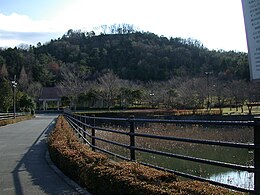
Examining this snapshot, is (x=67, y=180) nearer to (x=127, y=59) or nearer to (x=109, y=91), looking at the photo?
(x=109, y=91)

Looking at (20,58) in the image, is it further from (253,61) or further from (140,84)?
(253,61)

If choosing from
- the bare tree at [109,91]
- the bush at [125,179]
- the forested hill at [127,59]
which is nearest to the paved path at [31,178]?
the bush at [125,179]

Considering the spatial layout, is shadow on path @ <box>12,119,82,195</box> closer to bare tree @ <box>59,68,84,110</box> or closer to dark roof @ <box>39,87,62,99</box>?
bare tree @ <box>59,68,84,110</box>

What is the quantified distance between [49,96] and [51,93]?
1.02 m

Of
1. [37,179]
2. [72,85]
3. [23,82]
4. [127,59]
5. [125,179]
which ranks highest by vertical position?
[127,59]

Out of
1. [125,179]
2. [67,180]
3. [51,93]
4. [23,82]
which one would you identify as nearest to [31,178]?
Result: [67,180]

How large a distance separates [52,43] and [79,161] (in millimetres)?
121036

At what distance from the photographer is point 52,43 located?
124438mm

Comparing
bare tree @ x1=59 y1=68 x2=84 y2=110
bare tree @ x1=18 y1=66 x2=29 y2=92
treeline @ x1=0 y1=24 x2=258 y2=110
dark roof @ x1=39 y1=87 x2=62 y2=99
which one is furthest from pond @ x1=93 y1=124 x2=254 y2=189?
bare tree @ x1=18 y1=66 x2=29 y2=92

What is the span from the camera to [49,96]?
89.3m

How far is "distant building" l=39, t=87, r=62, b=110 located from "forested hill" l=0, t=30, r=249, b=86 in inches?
432

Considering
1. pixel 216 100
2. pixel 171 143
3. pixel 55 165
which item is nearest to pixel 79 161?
pixel 55 165

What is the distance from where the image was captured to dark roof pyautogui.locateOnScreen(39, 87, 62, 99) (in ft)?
292

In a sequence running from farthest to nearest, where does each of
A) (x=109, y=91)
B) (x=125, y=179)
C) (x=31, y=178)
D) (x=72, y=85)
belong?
(x=72, y=85)
(x=109, y=91)
(x=31, y=178)
(x=125, y=179)
